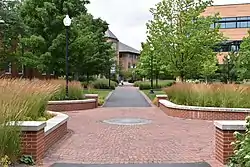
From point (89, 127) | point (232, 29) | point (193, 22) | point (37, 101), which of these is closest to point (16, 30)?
point (193, 22)

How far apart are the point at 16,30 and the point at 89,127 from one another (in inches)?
766

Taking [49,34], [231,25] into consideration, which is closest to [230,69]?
[231,25]

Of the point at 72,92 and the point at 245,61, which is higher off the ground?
the point at 245,61

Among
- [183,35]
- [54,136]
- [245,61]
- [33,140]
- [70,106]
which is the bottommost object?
[70,106]

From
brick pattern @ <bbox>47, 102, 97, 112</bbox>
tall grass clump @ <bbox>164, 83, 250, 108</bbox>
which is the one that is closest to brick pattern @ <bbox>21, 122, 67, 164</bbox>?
tall grass clump @ <bbox>164, 83, 250, 108</bbox>

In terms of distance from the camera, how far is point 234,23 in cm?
7562

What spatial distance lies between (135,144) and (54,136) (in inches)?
80.4

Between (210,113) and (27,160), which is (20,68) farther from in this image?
(27,160)

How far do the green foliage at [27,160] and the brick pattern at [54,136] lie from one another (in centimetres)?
131

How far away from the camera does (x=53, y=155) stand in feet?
27.8

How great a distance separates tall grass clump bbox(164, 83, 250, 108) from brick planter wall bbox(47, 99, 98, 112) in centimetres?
583

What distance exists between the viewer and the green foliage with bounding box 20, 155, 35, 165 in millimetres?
7326

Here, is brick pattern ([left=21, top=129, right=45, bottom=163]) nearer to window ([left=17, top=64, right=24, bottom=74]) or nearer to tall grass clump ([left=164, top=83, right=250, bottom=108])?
tall grass clump ([left=164, top=83, right=250, bottom=108])

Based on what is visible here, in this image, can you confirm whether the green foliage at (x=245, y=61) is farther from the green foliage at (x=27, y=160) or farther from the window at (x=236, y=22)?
the green foliage at (x=27, y=160)
